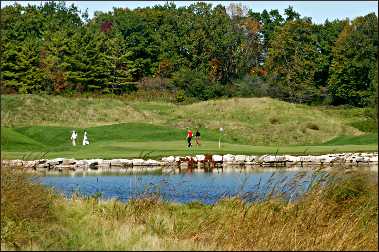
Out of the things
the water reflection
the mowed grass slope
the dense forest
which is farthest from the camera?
the dense forest

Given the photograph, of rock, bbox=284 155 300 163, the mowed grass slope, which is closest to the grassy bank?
rock, bbox=284 155 300 163

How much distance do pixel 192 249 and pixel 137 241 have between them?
78cm

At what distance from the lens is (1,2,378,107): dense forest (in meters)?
51.4

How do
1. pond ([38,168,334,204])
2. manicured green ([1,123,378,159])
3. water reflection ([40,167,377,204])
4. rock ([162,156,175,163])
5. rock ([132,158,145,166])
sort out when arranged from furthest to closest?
manicured green ([1,123,378,159]) → rock ([162,156,175,163]) → rock ([132,158,145,166]) → pond ([38,168,334,204]) → water reflection ([40,167,377,204])

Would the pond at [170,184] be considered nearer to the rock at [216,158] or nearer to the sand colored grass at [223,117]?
the rock at [216,158]

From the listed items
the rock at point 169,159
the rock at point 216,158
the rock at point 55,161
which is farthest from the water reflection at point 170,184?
the rock at point 55,161

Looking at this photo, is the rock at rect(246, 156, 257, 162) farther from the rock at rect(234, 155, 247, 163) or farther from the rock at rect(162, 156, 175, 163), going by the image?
the rock at rect(162, 156, 175, 163)

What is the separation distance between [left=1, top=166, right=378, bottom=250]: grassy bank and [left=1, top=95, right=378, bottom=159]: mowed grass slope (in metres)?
30.6

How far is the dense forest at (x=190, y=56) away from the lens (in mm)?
51406

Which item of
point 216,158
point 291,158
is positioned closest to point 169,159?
point 216,158

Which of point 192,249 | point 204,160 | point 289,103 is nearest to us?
point 192,249

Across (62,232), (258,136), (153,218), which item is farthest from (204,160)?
(62,232)

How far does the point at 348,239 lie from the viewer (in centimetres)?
1024

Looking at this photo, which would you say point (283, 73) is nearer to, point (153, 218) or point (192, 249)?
point (153, 218)
